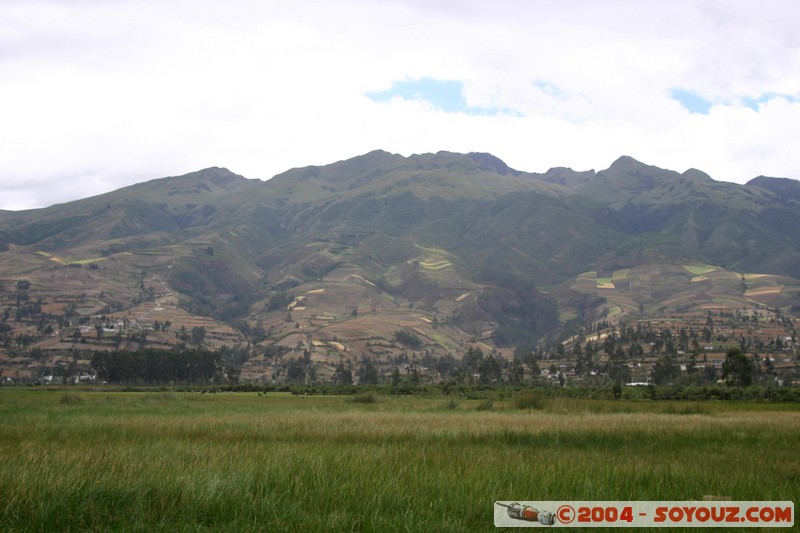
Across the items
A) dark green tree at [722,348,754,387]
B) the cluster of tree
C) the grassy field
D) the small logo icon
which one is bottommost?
the cluster of tree

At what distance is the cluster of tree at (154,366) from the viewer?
120 metres

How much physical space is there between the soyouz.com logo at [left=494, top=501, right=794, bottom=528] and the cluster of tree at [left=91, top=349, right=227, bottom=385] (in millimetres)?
119740

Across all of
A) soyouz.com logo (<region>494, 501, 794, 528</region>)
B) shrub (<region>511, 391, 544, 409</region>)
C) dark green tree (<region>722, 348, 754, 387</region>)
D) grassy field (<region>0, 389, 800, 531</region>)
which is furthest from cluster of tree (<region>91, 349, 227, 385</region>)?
soyouz.com logo (<region>494, 501, 794, 528</region>)

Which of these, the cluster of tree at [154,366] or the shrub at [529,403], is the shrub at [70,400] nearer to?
the shrub at [529,403]

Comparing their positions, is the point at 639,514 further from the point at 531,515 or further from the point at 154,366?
the point at 154,366

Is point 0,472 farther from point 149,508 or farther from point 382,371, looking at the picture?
point 382,371

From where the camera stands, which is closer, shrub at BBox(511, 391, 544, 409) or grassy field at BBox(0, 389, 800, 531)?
grassy field at BBox(0, 389, 800, 531)

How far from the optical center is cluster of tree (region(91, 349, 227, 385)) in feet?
392

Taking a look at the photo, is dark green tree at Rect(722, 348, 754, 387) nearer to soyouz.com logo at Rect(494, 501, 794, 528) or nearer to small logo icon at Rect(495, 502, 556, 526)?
soyouz.com logo at Rect(494, 501, 794, 528)

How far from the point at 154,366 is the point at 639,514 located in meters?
124

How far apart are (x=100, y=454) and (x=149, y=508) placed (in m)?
5.93

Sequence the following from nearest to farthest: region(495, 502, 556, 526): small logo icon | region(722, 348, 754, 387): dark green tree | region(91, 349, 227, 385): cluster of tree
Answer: region(495, 502, 556, 526): small logo icon
region(722, 348, 754, 387): dark green tree
region(91, 349, 227, 385): cluster of tree

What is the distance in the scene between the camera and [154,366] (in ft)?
408

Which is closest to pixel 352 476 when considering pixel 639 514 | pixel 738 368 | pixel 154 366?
pixel 639 514
